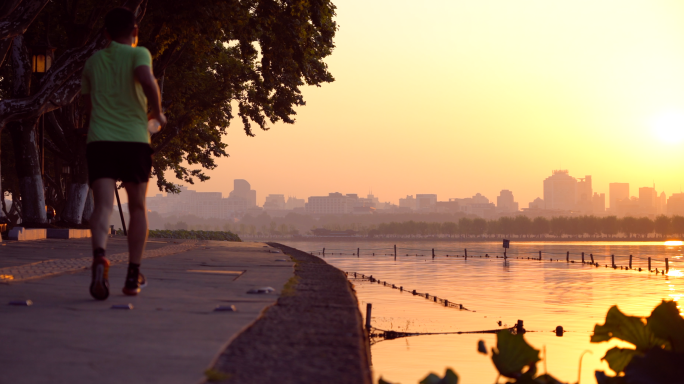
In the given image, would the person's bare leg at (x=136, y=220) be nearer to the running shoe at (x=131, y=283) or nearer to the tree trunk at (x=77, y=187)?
the running shoe at (x=131, y=283)

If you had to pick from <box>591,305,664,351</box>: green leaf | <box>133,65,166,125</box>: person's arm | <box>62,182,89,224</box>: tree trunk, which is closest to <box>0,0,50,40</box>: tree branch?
<box>62,182,89,224</box>: tree trunk

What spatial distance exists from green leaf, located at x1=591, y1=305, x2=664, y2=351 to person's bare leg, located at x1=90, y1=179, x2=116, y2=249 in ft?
10.7

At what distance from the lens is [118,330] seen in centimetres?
352

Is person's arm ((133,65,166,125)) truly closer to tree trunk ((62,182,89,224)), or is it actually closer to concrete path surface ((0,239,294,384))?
concrete path surface ((0,239,294,384))

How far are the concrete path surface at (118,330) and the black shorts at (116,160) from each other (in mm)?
870

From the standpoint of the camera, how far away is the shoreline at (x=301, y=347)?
8.14 ft

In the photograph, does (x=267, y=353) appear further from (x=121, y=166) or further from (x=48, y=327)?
(x=121, y=166)

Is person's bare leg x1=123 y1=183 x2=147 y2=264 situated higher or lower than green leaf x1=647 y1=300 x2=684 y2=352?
higher

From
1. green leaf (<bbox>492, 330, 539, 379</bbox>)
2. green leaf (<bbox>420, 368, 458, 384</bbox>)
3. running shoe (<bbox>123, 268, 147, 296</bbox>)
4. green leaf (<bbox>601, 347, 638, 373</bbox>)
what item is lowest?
green leaf (<bbox>601, 347, 638, 373</bbox>)

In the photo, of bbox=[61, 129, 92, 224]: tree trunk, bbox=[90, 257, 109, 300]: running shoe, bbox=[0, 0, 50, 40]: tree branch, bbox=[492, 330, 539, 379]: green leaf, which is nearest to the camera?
bbox=[492, 330, 539, 379]: green leaf

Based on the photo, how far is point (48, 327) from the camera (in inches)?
142

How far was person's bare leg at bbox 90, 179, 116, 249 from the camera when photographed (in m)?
4.80

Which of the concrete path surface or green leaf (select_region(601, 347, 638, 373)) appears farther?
green leaf (select_region(601, 347, 638, 373))

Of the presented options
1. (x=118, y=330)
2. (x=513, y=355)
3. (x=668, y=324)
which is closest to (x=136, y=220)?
(x=118, y=330)
